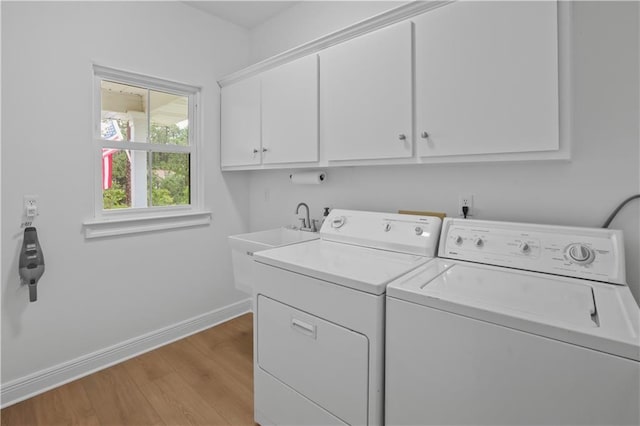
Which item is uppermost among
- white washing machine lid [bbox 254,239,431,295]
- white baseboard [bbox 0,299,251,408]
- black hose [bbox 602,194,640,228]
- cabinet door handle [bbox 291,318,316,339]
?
black hose [bbox 602,194,640,228]

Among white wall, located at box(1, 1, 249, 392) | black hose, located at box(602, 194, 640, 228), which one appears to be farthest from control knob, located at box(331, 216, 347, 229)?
white wall, located at box(1, 1, 249, 392)

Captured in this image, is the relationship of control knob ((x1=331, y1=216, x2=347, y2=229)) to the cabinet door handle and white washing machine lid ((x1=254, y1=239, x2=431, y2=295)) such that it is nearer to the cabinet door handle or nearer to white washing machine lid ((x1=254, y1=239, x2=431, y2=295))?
white washing machine lid ((x1=254, y1=239, x2=431, y2=295))

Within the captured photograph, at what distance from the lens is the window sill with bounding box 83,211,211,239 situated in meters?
2.22

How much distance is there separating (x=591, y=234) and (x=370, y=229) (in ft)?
3.21

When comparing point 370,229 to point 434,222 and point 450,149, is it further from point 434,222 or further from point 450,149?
point 450,149

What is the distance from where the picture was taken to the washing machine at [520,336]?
0.83 m

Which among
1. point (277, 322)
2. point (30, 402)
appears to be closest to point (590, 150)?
point (277, 322)

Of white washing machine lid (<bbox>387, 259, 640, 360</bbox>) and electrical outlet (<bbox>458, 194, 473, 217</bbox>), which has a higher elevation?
electrical outlet (<bbox>458, 194, 473, 217</bbox>)

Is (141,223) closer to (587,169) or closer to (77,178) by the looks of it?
(77,178)

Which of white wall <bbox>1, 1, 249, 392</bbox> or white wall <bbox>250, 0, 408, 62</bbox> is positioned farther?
white wall <bbox>250, 0, 408, 62</bbox>

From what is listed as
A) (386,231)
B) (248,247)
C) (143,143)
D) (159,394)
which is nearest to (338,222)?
(386,231)

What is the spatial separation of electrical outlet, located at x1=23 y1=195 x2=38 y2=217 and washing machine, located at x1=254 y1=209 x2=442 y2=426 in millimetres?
1437

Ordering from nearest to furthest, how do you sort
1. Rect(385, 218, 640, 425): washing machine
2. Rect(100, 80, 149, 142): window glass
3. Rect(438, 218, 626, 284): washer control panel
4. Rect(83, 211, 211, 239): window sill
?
Rect(385, 218, 640, 425): washing machine, Rect(438, 218, 626, 284): washer control panel, Rect(83, 211, 211, 239): window sill, Rect(100, 80, 149, 142): window glass

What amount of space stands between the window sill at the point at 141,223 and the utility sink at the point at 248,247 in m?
0.53
